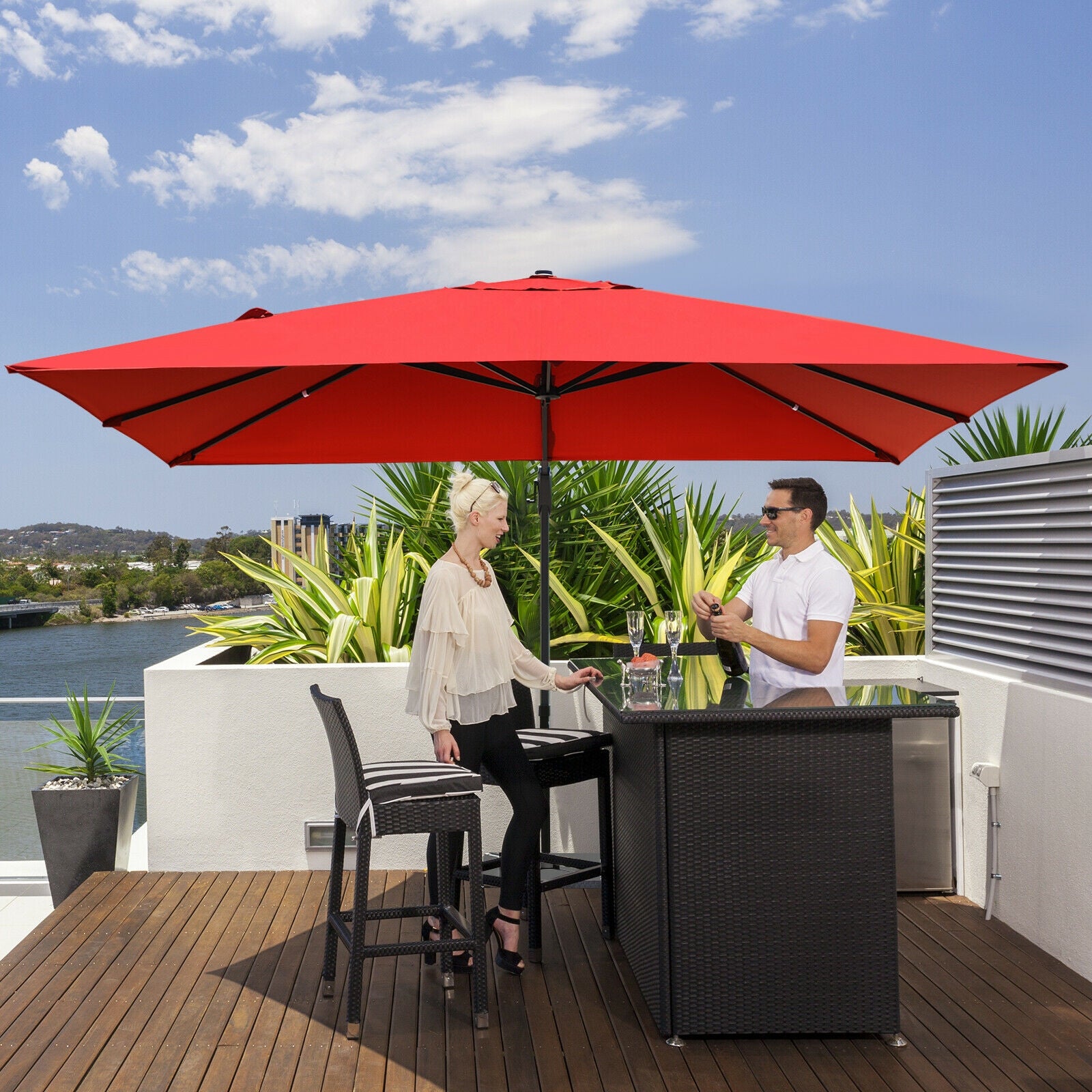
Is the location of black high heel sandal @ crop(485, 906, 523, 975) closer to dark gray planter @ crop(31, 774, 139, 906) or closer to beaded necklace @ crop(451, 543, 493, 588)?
beaded necklace @ crop(451, 543, 493, 588)

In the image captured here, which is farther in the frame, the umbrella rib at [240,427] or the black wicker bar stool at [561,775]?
the umbrella rib at [240,427]

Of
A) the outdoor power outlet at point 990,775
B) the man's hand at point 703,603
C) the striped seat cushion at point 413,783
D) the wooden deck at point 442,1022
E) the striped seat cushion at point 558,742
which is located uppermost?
the man's hand at point 703,603

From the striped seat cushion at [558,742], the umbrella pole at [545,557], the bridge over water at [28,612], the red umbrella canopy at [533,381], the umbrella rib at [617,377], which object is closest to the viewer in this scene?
the red umbrella canopy at [533,381]

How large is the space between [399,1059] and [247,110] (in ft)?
260

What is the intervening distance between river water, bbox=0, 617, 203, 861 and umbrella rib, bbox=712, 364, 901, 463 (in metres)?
2.80

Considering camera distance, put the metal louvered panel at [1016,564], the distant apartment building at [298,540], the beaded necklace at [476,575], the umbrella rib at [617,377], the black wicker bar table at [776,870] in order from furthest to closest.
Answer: the distant apartment building at [298,540]
the umbrella rib at [617,377]
the metal louvered panel at [1016,564]
the beaded necklace at [476,575]
the black wicker bar table at [776,870]

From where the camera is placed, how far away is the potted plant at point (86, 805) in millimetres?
4781

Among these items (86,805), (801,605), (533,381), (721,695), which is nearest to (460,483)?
(533,381)

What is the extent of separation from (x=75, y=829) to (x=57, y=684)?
33.9 inches

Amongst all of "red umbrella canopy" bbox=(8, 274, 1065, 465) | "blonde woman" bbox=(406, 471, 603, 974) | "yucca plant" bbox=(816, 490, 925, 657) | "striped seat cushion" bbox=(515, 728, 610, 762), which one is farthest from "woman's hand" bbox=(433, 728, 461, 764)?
"yucca plant" bbox=(816, 490, 925, 657)

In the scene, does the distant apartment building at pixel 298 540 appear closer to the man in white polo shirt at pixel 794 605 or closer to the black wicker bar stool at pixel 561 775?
the black wicker bar stool at pixel 561 775

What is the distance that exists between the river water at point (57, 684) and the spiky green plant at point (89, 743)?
0.04 m

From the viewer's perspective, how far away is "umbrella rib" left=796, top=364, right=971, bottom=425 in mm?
3721

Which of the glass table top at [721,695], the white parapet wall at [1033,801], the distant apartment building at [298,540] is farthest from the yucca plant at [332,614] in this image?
the white parapet wall at [1033,801]
